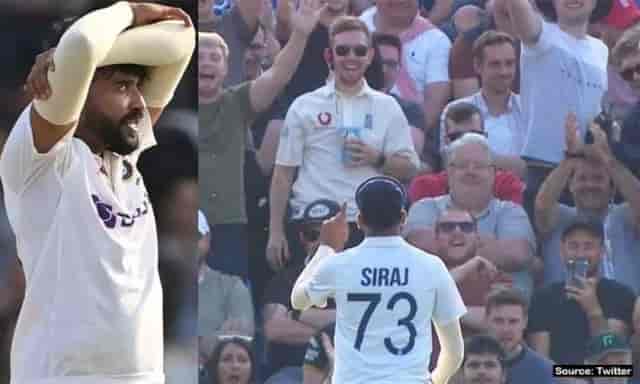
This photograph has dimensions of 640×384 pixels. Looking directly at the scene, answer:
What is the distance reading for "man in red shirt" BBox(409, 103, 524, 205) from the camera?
23.7 ft

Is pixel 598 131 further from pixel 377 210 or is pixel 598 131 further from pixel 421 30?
pixel 377 210

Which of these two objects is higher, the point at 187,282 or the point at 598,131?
the point at 598,131

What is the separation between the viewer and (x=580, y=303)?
7.27 metres

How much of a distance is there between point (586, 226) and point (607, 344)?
61cm

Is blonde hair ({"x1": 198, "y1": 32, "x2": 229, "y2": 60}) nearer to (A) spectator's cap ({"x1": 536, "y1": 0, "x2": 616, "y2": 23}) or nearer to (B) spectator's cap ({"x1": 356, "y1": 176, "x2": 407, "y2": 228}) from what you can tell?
(A) spectator's cap ({"x1": 536, "y1": 0, "x2": 616, "y2": 23})

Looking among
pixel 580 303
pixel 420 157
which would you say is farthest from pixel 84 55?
pixel 580 303

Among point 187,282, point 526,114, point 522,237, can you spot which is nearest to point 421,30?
point 526,114

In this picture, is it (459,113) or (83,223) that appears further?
(459,113)

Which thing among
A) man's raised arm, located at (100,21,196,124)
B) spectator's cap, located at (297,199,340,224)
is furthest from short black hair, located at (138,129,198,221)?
man's raised arm, located at (100,21,196,124)

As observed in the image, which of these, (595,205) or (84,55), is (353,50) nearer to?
(595,205)

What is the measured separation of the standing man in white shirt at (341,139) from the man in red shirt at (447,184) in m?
0.09

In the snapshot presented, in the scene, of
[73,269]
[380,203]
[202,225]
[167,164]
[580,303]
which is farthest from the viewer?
[580,303]

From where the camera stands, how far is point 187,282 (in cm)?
702

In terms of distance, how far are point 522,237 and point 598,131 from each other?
664 mm
